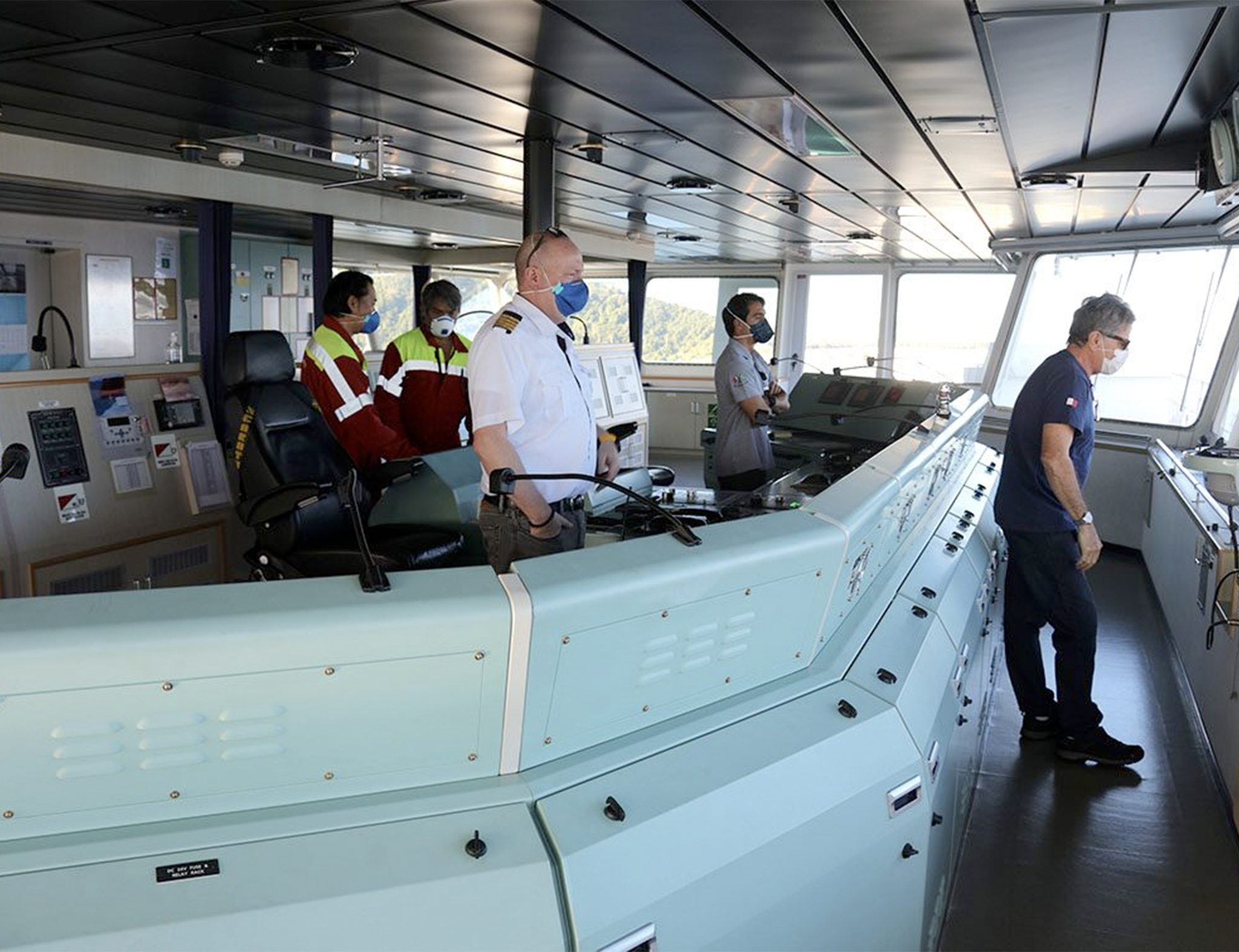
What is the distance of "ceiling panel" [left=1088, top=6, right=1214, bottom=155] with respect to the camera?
2.55 m

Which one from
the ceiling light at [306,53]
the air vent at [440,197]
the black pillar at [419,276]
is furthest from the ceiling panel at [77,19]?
the black pillar at [419,276]

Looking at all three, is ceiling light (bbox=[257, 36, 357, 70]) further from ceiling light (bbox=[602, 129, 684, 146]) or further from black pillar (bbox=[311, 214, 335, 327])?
black pillar (bbox=[311, 214, 335, 327])

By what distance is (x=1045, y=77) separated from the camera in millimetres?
3176

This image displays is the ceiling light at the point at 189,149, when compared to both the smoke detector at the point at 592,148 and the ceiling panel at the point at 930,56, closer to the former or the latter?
the smoke detector at the point at 592,148

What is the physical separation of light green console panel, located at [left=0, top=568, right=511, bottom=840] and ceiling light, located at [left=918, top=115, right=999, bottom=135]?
3.17 meters

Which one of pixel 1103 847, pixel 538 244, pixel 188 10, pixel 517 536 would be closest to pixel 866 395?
pixel 1103 847

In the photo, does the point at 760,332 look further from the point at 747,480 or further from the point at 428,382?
the point at 428,382

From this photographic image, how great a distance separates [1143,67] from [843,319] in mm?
9706

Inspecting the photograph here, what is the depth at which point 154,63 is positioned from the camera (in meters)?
3.34

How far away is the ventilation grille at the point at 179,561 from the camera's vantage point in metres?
4.54

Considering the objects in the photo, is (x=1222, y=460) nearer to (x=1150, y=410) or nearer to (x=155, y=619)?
(x=1150, y=410)

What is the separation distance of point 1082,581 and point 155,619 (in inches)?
132

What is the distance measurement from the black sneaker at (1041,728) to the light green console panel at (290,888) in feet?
10.8

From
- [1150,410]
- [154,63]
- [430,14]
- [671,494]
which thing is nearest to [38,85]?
[154,63]
